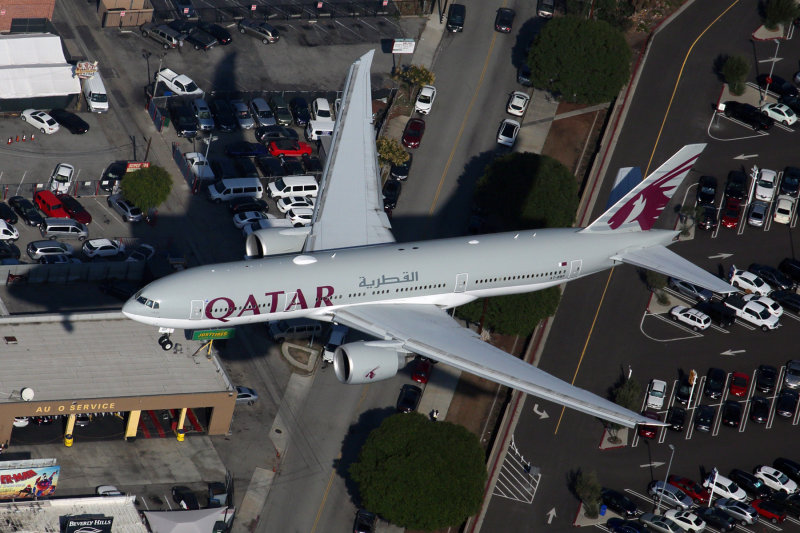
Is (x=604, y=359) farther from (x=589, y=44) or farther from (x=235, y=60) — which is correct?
(x=235, y=60)

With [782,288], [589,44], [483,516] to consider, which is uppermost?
[589,44]

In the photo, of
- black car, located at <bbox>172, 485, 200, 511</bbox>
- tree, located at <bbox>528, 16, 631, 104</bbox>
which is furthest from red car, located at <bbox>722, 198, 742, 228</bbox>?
black car, located at <bbox>172, 485, 200, 511</bbox>

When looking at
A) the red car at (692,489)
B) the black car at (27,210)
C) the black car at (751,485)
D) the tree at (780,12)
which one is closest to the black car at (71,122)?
the black car at (27,210)

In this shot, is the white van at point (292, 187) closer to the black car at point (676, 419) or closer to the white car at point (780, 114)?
the black car at point (676, 419)

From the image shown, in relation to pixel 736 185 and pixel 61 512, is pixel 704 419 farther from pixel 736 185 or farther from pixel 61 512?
pixel 61 512

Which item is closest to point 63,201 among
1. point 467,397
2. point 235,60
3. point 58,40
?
point 58,40
